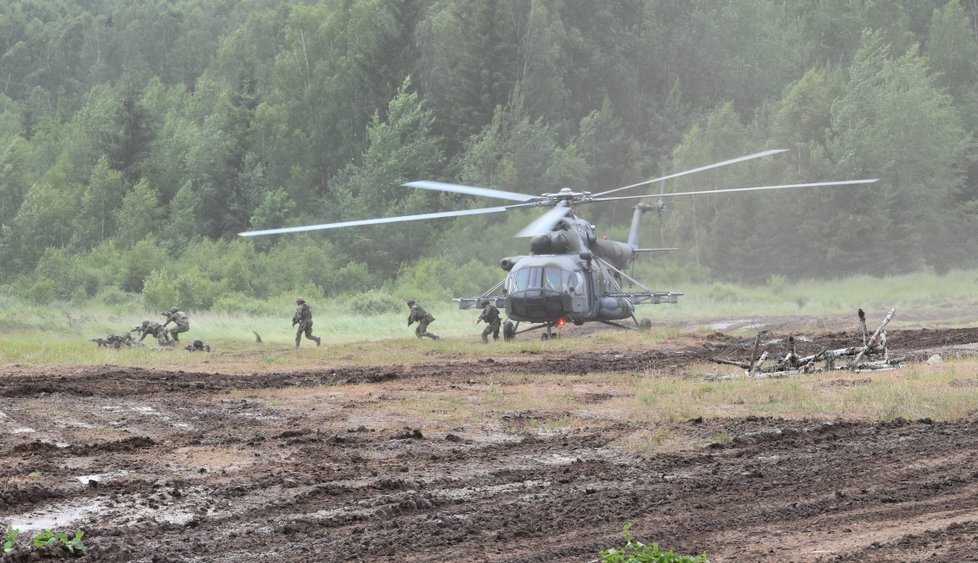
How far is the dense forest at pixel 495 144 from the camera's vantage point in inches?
1892

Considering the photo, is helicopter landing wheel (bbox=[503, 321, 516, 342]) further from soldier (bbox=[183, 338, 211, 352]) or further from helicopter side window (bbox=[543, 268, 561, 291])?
soldier (bbox=[183, 338, 211, 352])

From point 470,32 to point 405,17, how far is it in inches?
141

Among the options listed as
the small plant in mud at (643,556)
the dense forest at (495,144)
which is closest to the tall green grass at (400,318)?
the dense forest at (495,144)

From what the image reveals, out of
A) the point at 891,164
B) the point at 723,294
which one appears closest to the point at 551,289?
the point at 723,294

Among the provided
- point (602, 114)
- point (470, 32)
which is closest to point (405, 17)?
point (470, 32)

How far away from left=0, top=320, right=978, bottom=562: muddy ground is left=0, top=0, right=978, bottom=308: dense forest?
81.0 ft

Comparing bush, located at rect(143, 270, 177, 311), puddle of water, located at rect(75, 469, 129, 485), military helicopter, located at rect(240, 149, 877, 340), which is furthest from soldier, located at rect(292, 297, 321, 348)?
puddle of water, located at rect(75, 469, 129, 485)

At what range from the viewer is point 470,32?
5641cm

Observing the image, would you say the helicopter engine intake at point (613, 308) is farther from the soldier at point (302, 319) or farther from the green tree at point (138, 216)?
the green tree at point (138, 216)

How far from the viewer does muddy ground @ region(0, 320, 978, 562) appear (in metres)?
7.46

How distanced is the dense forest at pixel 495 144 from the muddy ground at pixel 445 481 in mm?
24677

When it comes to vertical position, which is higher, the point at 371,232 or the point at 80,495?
the point at 371,232

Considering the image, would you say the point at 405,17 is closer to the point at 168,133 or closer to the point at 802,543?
the point at 168,133

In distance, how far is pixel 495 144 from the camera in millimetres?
50688
